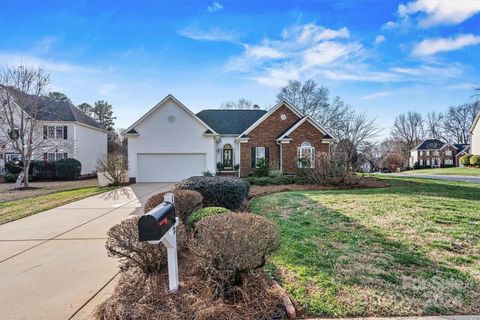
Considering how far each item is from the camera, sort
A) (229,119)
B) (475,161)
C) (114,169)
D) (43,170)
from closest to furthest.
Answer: (114,169) < (43,170) < (229,119) < (475,161)

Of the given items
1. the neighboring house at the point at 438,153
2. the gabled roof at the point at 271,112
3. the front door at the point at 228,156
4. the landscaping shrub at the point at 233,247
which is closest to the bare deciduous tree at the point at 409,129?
the neighboring house at the point at 438,153

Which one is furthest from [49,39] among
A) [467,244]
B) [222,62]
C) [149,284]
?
[467,244]

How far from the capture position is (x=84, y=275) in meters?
4.20

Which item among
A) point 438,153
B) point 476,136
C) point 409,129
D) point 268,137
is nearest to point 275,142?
point 268,137

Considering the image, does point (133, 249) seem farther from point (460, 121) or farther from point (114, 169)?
point (460, 121)

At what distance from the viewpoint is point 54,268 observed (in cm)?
447

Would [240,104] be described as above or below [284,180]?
above

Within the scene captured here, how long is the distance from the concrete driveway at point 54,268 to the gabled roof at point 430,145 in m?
64.9

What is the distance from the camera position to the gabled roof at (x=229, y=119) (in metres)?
25.0

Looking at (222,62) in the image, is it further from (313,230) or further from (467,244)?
(467,244)

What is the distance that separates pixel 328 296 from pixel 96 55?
1310 cm

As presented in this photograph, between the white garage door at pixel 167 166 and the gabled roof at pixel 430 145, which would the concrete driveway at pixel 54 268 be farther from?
the gabled roof at pixel 430 145

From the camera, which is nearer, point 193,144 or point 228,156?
point 193,144

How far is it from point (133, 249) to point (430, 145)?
68201mm
